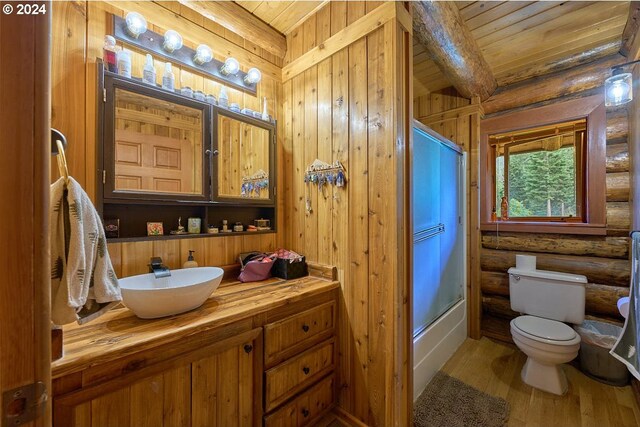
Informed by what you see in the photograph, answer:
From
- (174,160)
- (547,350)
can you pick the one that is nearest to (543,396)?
(547,350)

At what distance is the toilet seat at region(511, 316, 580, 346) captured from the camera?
172 cm

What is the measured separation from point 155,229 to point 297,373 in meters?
1.10

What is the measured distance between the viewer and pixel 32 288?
1.29ft

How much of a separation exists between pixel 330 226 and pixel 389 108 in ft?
2.51

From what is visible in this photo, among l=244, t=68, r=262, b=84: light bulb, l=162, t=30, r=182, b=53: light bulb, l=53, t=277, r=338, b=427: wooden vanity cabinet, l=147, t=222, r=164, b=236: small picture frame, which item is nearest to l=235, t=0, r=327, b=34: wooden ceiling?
l=244, t=68, r=262, b=84: light bulb

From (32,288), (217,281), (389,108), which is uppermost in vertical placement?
(389,108)

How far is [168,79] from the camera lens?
1.43 meters

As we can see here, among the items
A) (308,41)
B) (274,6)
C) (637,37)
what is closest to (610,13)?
(637,37)

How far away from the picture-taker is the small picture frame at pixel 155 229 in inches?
55.1

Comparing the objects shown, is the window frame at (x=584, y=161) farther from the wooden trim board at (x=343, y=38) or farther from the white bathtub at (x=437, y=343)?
the wooden trim board at (x=343, y=38)

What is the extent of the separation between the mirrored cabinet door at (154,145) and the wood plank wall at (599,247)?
2.76 meters

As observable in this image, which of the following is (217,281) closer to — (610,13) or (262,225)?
(262,225)

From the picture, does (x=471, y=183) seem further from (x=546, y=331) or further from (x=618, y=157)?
(x=546, y=331)

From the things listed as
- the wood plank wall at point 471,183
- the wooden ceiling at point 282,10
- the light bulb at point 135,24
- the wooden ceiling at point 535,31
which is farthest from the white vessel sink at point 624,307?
the light bulb at point 135,24
